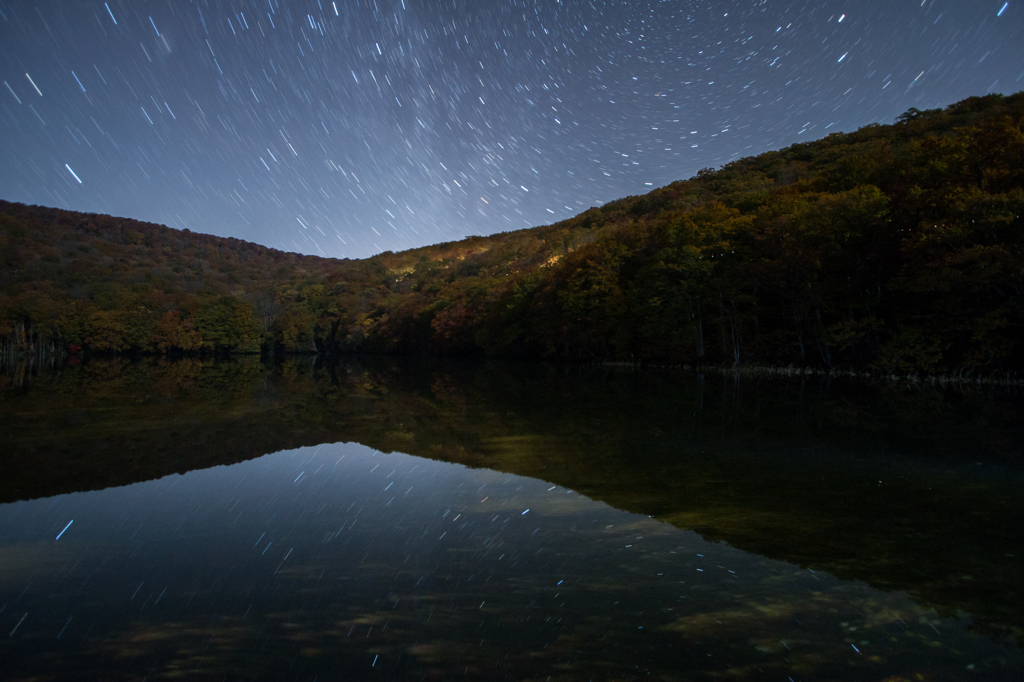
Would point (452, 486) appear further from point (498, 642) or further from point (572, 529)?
point (498, 642)

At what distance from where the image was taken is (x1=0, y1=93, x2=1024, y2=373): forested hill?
79.8 ft

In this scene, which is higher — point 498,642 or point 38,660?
point 38,660

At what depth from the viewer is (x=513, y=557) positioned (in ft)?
15.2

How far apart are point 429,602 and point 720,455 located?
628cm

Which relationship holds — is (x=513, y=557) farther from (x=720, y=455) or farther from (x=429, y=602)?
(x=720, y=455)

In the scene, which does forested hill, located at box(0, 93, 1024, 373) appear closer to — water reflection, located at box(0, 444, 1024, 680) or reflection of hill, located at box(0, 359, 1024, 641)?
reflection of hill, located at box(0, 359, 1024, 641)

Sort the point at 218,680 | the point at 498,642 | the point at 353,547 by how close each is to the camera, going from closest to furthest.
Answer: the point at 218,680 < the point at 498,642 < the point at 353,547

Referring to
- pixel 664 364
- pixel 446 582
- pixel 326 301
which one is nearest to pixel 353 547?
pixel 446 582

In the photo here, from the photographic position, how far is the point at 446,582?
4125 millimetres

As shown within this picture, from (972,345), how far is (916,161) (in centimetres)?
961

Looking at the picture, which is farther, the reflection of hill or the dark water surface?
the reflection of hill

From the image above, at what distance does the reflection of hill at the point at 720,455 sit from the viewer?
461cm

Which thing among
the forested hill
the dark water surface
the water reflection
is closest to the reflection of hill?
the dark water surface

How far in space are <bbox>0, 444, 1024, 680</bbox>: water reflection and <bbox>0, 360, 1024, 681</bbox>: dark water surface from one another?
20 mm
